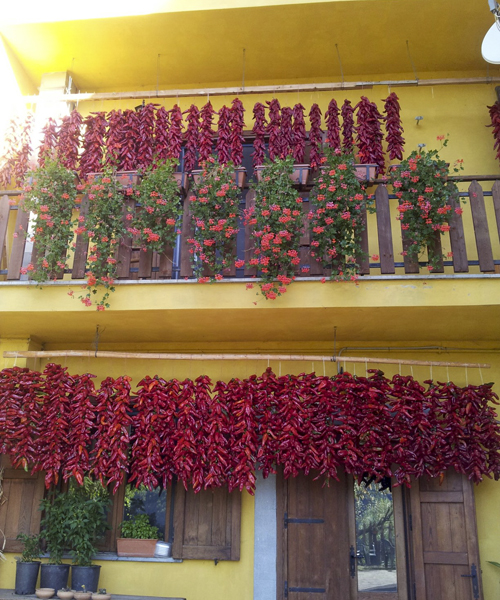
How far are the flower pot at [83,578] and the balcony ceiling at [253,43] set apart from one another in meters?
6.80

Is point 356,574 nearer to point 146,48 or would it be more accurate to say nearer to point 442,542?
point 442,542

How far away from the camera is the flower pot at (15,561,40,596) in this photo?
646 centimetres

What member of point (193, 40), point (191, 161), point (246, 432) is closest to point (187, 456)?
point (246, 432)

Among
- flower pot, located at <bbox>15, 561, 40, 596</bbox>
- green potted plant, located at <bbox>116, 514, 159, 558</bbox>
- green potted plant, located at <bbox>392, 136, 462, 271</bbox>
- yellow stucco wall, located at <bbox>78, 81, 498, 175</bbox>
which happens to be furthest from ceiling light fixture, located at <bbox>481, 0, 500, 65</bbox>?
flower pot, located at <bbox>15, 561, 40, 596</bbox>

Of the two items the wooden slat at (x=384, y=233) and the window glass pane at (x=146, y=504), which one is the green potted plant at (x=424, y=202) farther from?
the window glass pane at (x=146, y=504)

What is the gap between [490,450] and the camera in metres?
6.45

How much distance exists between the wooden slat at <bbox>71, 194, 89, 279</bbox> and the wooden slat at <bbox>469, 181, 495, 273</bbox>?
172 inches

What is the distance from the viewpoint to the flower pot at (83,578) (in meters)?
6.38

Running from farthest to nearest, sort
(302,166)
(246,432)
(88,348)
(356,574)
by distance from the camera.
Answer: (88,348), (302,166), (356,574), (246,432)

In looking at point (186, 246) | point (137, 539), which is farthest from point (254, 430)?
point (186, 246)

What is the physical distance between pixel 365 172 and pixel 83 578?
5764 millimetres

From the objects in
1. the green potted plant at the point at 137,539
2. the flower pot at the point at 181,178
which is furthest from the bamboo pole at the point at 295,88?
the green potted plant at the point at 137,539

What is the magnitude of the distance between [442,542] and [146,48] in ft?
24.8

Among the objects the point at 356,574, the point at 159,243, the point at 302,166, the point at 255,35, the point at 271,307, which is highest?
the point at 255,35
